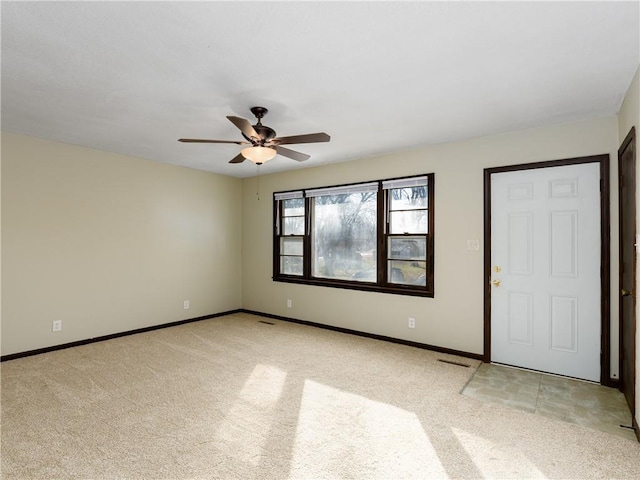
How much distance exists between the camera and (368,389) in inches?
123

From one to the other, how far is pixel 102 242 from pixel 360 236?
3.49m

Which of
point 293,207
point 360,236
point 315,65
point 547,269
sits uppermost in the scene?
point 315,65

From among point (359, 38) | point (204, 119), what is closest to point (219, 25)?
point (359, 38)

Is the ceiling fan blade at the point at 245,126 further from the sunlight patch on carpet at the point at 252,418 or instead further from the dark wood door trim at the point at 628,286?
the dark wood door trim at the point at 628,286

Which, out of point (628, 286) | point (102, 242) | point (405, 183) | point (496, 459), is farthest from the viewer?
point (102, 242)

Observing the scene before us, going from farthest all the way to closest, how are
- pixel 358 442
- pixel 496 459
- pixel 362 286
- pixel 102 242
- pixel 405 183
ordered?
1. pixel 362 286
2. pixel 102 242
3. pixel 405 183
4. pixel 358 442
5. pixel 496 459

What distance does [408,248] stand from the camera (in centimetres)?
455

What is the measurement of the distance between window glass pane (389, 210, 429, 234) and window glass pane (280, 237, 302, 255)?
166 centimetres

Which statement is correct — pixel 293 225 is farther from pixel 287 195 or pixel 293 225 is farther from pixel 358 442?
pixel 358 442

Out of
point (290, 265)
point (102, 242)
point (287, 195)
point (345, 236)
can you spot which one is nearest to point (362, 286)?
point (345, 236)

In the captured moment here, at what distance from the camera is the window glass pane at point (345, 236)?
4.93 metres

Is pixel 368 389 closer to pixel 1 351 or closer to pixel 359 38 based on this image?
pixel 359 38

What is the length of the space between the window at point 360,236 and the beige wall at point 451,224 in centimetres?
14

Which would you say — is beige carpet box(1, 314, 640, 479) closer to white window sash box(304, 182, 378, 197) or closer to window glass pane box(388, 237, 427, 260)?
window glass pane box(388, 237, 427, 260)
